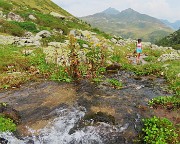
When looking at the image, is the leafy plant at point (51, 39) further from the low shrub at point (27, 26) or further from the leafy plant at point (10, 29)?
the low shrub at point (27, 26)

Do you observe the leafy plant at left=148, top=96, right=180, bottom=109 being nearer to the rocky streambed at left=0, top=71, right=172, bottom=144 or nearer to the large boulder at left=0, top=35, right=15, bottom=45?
the rocky streambed at left=0, top=71, right=172, bottom=144

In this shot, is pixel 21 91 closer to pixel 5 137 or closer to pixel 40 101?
pixel 40 101

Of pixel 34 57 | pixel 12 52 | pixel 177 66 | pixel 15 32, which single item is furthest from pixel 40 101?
pixel 15 32

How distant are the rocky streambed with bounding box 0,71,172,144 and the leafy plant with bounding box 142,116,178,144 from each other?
50 centimetres

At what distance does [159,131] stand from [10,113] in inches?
281

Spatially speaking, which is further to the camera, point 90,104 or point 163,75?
point 163,75

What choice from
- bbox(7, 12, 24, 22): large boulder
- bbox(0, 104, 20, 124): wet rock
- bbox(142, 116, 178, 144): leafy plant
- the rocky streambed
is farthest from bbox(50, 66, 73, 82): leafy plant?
bbox(7, 12, 24, 22): large boulder

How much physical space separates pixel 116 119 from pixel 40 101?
4.67m

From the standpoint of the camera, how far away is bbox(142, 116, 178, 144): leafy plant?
1265 cm

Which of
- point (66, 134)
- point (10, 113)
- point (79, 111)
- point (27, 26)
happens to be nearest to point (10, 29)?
point (27, 26)

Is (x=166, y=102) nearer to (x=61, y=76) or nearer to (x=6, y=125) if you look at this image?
(x=61, y=76)

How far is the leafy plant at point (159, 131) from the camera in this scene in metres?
12.6

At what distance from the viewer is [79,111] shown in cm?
1502

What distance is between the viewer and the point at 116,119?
566 inches
